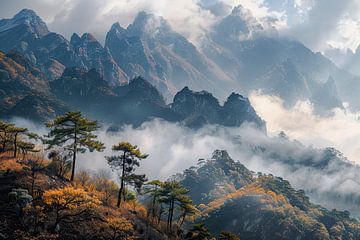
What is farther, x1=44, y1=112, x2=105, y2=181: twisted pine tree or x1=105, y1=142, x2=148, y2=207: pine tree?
x1=105, y1=142, x2=148, y2=207: pine tree

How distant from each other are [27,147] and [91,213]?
32.6 meters

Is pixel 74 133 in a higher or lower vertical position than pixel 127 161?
higher

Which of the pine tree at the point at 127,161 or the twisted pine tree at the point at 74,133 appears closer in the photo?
the twisted pine tree at the point at 74,133

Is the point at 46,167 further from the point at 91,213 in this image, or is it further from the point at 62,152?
the point at 91,213

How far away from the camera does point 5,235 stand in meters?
52.8

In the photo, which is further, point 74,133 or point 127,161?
point 127,161

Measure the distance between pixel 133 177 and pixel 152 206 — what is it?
1603 cm

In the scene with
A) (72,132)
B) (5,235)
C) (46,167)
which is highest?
(72,132)

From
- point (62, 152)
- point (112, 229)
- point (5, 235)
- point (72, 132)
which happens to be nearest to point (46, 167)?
point (62, 152)

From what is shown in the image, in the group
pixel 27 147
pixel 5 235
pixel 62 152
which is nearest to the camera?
pixel 5 235

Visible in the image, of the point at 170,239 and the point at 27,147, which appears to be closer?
the point at 170,239

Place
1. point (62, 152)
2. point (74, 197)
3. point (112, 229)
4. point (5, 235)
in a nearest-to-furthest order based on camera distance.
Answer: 1. point (5, 235)
2. point (74, 197)
3. point (112, 229)
4. point (62, 152)

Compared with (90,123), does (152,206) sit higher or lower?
lower

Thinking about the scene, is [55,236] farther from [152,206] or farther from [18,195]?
[152,206]
